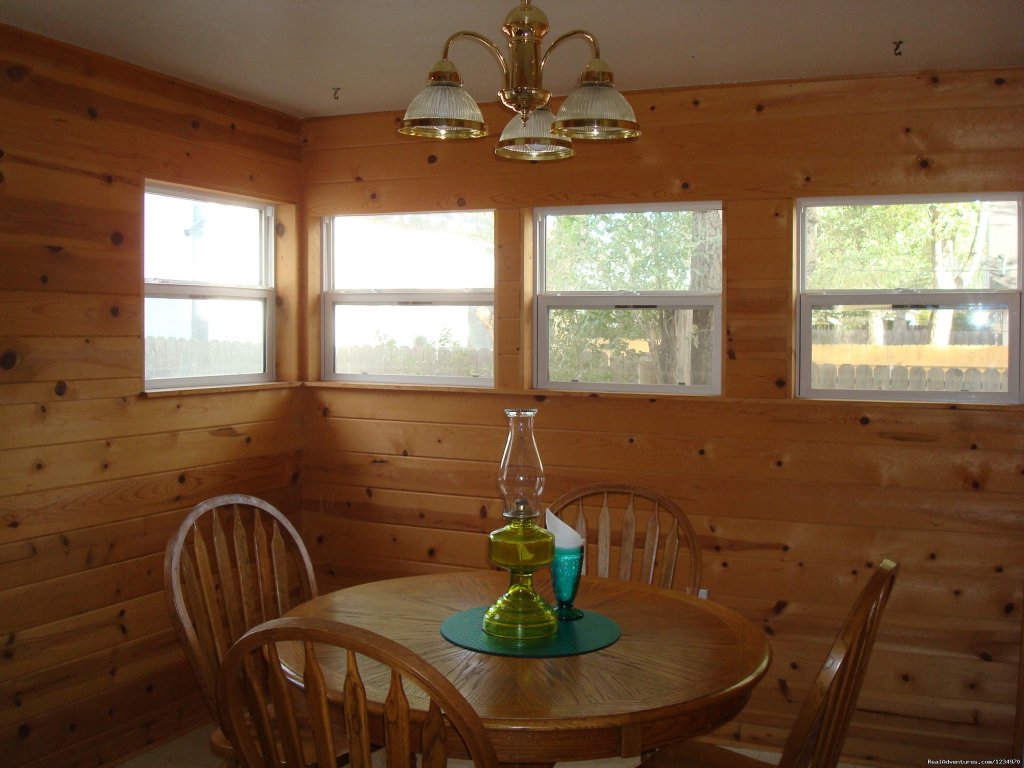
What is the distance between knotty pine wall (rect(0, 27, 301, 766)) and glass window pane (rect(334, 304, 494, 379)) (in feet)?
2.11

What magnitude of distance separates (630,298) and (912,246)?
39.4 inches

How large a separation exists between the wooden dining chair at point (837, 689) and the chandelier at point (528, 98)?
100 centimetres

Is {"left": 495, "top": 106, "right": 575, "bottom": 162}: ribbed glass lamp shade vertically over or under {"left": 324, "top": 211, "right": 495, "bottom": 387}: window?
over

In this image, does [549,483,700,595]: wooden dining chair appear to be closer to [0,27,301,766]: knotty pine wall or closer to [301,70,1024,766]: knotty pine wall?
[301,70,1024,766]: knotty pine wall

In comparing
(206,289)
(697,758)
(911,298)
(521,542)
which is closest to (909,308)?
(911,298)

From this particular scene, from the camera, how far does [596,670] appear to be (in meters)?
1.85

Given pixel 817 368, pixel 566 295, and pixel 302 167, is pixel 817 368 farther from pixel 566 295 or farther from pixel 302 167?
pixel 302 167

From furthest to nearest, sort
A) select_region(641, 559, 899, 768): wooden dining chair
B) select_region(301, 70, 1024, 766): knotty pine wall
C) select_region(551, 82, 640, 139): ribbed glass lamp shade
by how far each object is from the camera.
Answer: select_region(301, 70, 1024, 766): knotty pine wall
select_region(551, 82, 640, 139): ribbed glass lamp shade
select_region(641, 559, 899, 768): wooden dining chair

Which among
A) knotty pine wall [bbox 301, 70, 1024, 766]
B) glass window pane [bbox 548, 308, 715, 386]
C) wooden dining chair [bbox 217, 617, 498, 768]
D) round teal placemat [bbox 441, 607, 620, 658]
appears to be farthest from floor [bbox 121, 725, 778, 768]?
wooden dining chair [bbox 217, 617, 498, 768]

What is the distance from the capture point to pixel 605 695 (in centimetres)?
172

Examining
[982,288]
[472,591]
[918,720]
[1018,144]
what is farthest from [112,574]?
[1018,144]

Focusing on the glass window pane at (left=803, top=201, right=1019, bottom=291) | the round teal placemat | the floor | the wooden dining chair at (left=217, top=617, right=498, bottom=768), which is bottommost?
the floor

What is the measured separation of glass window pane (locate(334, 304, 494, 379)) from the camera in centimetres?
395

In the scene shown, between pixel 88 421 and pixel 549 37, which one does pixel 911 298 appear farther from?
pixel 88 421
